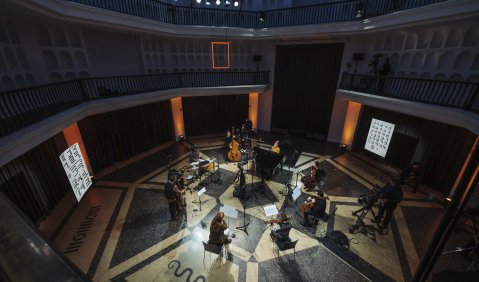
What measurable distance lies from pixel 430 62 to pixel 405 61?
1087mm

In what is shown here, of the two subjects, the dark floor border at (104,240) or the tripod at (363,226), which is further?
the tripod at (363,226)

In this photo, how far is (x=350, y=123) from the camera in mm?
13758

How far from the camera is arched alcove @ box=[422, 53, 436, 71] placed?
974cm

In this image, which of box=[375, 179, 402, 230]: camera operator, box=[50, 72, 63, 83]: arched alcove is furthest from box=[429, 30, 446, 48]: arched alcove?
box=[50, 72, 63, 83]: arched alcove

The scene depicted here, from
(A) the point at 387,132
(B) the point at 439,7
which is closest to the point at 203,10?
(B) the point at 439,7

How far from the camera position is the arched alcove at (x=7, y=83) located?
7664 millimetres

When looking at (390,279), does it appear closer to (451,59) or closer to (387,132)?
(387,132)

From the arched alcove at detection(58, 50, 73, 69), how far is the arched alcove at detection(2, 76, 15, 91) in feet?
7.53

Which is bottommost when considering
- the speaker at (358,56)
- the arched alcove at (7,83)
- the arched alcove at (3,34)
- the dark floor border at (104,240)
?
the dark floor border at (104,240)

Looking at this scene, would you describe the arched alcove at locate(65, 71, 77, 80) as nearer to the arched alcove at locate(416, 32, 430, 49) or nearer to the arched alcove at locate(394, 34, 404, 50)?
the arched alcove at locate(394, 34, 404, 50)

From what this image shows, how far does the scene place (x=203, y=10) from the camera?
42.8 ft

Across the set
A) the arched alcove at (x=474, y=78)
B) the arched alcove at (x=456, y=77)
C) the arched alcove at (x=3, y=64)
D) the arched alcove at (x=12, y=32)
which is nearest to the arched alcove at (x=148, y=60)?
the arched alcove at (x=12, y=32)

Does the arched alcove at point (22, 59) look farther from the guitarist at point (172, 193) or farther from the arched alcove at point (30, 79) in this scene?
the guitarist at point (172, 193)

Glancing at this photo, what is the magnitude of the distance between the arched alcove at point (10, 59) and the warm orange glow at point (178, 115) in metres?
7.57
